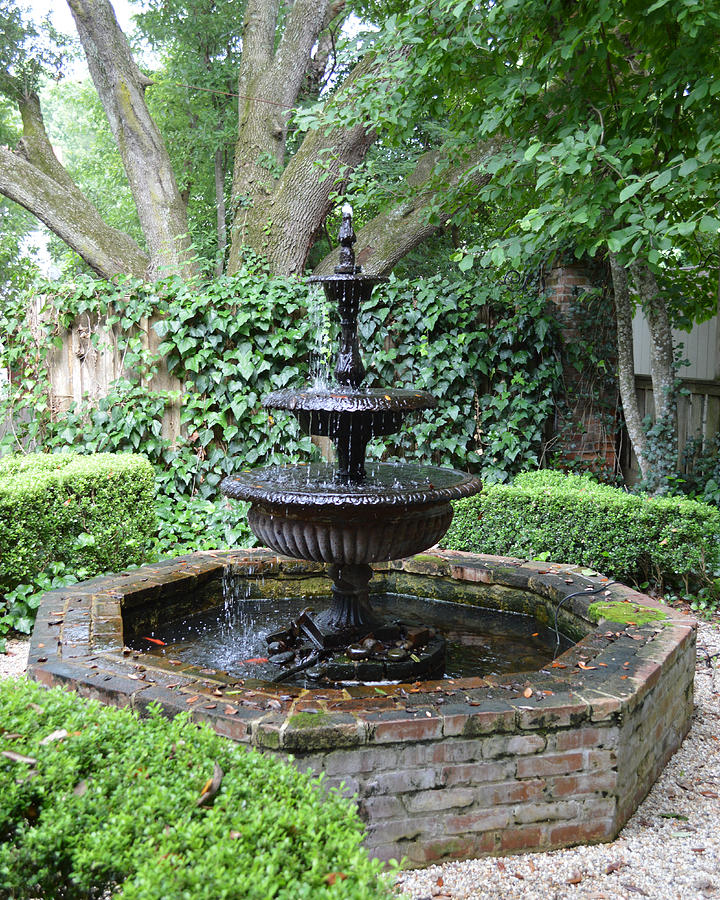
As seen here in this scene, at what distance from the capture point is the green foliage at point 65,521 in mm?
4746

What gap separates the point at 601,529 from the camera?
17.3 ft

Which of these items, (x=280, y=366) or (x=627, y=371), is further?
(x=280, y=366)

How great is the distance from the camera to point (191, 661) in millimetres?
3799

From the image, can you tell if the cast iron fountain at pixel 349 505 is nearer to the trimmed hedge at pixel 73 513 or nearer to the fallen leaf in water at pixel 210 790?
the fallen leaf in water at pixel 210 790

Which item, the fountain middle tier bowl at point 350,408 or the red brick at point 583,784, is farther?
the fountain middle tier bowl at point 350,408

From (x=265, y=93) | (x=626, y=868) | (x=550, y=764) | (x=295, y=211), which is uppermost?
(x=265, y=93)

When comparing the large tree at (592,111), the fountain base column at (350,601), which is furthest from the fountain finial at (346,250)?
the fountain base column at (350,601)

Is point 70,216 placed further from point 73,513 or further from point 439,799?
point 439,799

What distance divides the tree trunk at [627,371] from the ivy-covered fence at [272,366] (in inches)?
27.2

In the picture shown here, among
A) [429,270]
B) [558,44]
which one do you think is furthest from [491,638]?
[429,270]

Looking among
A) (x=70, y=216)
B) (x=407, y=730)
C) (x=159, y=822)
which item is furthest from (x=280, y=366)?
Result: (x=159, y=822)

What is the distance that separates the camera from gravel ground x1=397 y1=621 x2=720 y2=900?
2.43m

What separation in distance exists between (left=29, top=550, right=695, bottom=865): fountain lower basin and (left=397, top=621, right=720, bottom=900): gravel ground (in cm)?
6

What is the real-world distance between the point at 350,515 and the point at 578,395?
4.86 metres
